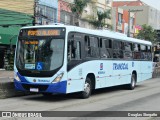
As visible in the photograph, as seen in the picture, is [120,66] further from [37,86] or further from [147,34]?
[147,34]

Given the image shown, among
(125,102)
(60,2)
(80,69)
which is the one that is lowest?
(125,102)

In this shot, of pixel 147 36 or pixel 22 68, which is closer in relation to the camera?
pixel 22 68

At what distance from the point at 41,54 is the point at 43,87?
1.24 m

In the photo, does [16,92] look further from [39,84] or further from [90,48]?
[90,48]

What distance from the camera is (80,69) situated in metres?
15.6

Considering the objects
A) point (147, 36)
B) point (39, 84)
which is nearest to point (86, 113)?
point (39, 84)

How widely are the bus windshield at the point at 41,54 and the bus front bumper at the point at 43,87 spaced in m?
0.59

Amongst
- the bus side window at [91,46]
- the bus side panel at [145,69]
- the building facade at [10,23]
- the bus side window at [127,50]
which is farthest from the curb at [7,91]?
the building facade at [10,23]

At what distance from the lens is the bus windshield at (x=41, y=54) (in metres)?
14.6

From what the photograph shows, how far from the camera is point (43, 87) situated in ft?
47.9

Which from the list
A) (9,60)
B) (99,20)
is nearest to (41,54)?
(9,60)

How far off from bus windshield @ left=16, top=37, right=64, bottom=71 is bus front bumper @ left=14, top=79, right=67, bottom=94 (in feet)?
1.93

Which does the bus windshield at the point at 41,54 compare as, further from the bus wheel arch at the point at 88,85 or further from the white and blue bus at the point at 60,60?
the bus wheel arch at the point at 88,85

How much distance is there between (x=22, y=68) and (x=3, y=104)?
1907 millimetres
